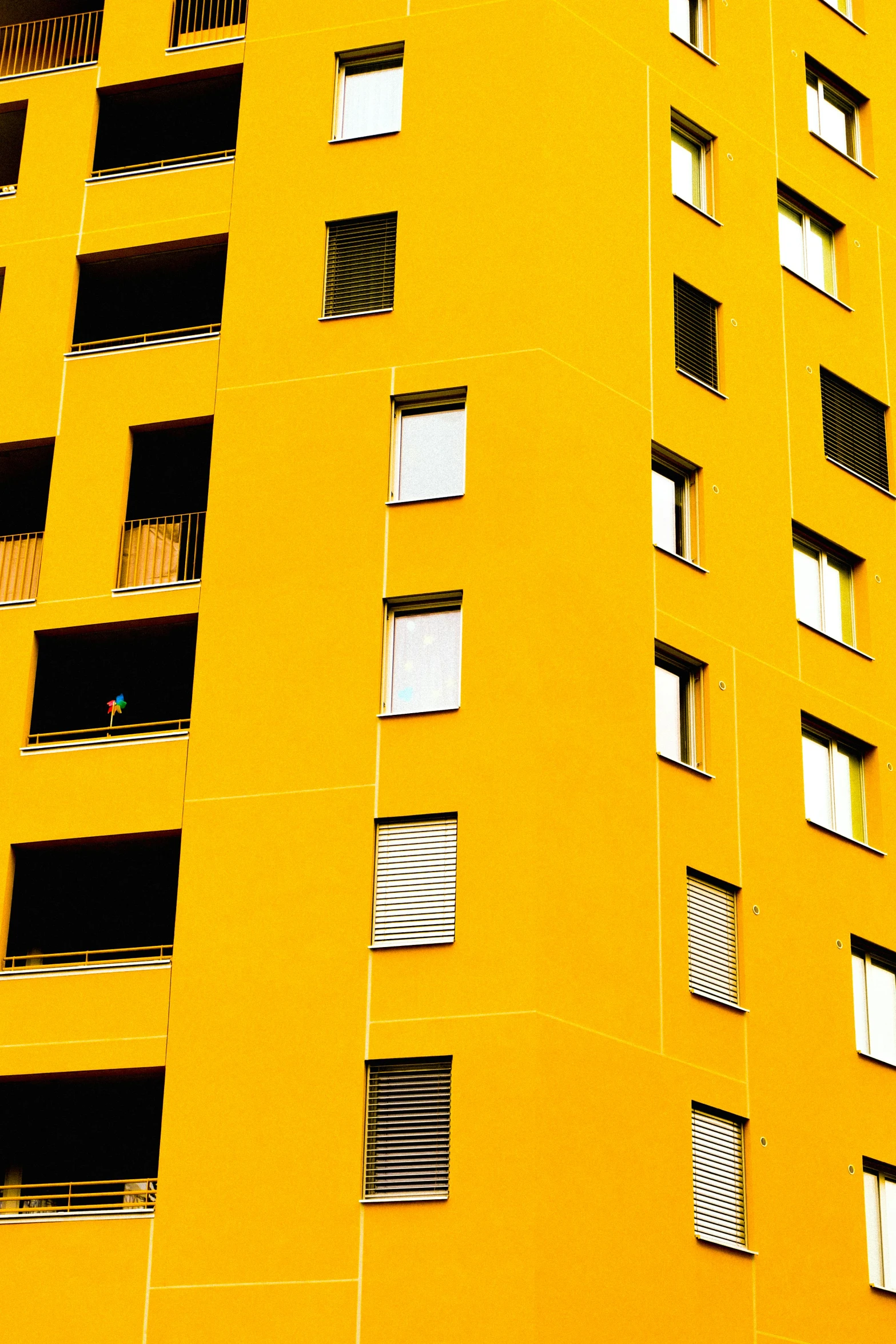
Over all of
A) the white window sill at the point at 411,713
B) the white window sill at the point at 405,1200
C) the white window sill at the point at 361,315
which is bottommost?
the white window sill at the point at 405,1200

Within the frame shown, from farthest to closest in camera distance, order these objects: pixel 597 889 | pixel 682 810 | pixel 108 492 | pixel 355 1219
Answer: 1. pixel 108 492
2. pixel 682 810
3. pixel 597 889
4. pixel 355 1219

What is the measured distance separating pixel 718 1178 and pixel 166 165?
18419 millimetres

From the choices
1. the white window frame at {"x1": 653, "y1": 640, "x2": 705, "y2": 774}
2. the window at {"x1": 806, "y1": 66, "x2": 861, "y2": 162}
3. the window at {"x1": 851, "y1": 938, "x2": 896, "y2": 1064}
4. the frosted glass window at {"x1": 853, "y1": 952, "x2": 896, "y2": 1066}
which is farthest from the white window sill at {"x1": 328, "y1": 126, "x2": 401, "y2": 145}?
the frosted glass window at {"x1": 853, "y1": 952, "x2": 896, "y2": 1066}

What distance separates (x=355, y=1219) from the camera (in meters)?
24.2

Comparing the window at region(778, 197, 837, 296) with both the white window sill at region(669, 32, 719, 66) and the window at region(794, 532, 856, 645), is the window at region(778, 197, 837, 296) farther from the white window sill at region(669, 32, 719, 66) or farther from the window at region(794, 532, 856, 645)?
the window at region(794, 532, 856, 645)

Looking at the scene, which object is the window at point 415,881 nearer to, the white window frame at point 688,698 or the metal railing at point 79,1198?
the white window frame at point 688,698

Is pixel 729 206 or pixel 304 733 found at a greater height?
pixel 729 206

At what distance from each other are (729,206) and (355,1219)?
1789 centimetres

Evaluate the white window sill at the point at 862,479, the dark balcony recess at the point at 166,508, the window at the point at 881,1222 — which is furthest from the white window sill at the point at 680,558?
the window at the point at 881,1222

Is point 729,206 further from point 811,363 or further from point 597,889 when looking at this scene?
point 597,889

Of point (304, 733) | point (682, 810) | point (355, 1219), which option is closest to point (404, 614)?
point (304, 733)

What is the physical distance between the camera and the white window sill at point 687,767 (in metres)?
27.8

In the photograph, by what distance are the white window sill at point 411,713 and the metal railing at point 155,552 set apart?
14.5 ft

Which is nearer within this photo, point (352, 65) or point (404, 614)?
point (404, 614)
